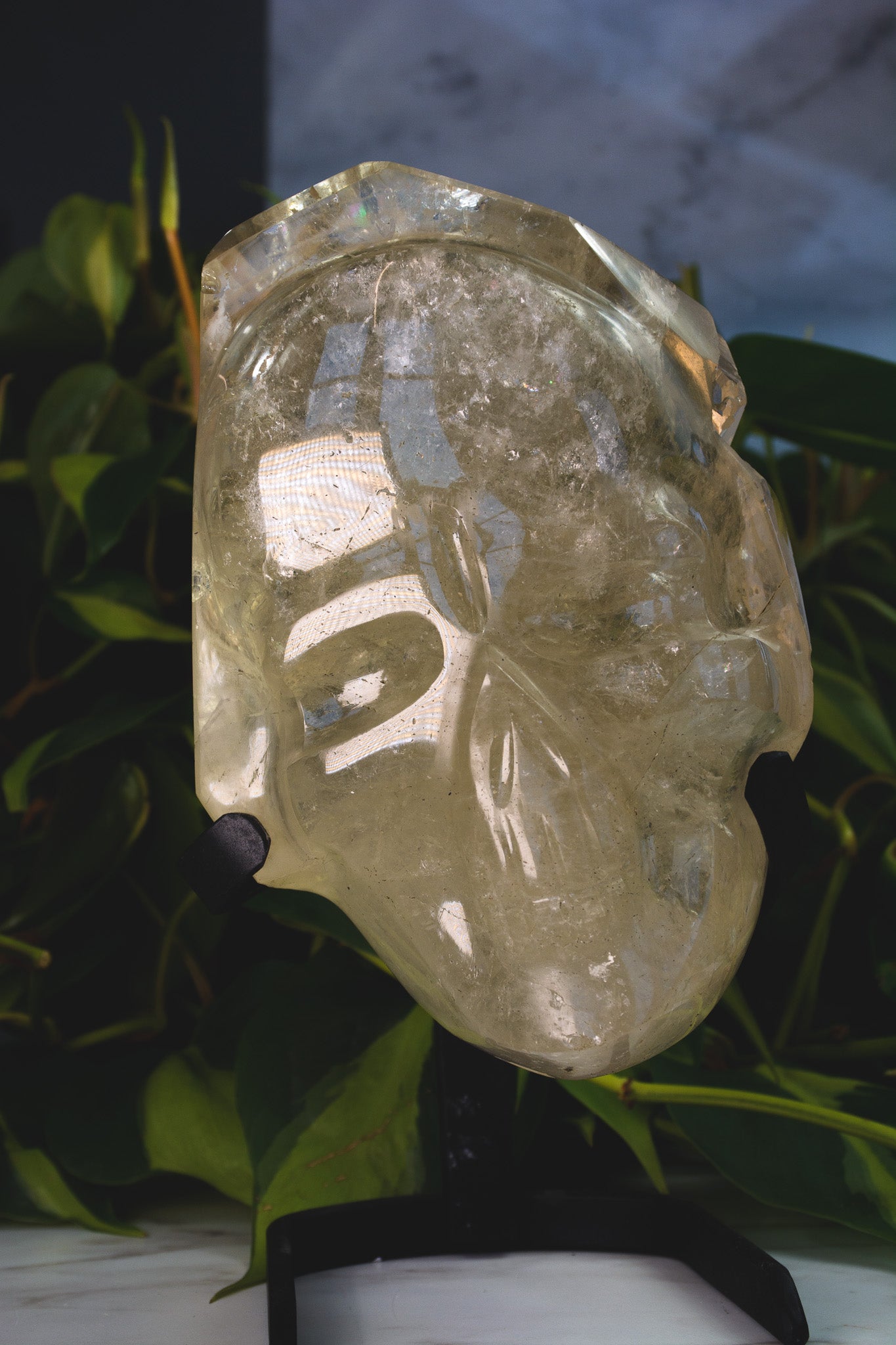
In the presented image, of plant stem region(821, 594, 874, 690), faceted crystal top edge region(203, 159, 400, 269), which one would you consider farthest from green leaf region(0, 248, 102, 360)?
plant stem region(821, 594, 874, 690)

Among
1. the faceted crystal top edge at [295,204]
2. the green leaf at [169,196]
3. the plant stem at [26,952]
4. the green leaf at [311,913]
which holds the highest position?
the green leaf at [169,196]

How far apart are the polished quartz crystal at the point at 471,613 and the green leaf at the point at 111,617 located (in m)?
0.26

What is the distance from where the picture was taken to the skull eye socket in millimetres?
382

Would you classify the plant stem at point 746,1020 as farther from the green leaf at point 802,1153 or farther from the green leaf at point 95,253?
the green leaf at point 95,253

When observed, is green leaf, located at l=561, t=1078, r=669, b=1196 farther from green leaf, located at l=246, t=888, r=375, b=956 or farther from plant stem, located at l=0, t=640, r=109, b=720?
plant stem, located at l=0, t=640, r=109, b=720

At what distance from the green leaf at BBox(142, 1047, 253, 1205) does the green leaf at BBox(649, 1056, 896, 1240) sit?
8.0 inches

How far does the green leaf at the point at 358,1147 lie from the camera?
465 mm

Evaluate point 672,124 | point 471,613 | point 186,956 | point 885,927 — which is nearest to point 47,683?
point 186,956

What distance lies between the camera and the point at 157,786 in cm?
65

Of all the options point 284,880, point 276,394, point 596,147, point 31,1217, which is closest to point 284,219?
point 276,394

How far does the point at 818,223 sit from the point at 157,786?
1.20 m

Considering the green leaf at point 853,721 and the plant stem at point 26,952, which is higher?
the green leaf at point 853,721

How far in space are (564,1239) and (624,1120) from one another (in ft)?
0.19

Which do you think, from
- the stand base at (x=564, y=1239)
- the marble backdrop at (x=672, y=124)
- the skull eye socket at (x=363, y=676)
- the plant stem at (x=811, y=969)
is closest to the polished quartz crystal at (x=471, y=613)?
the skull eye socket at (x=363, y=676)
